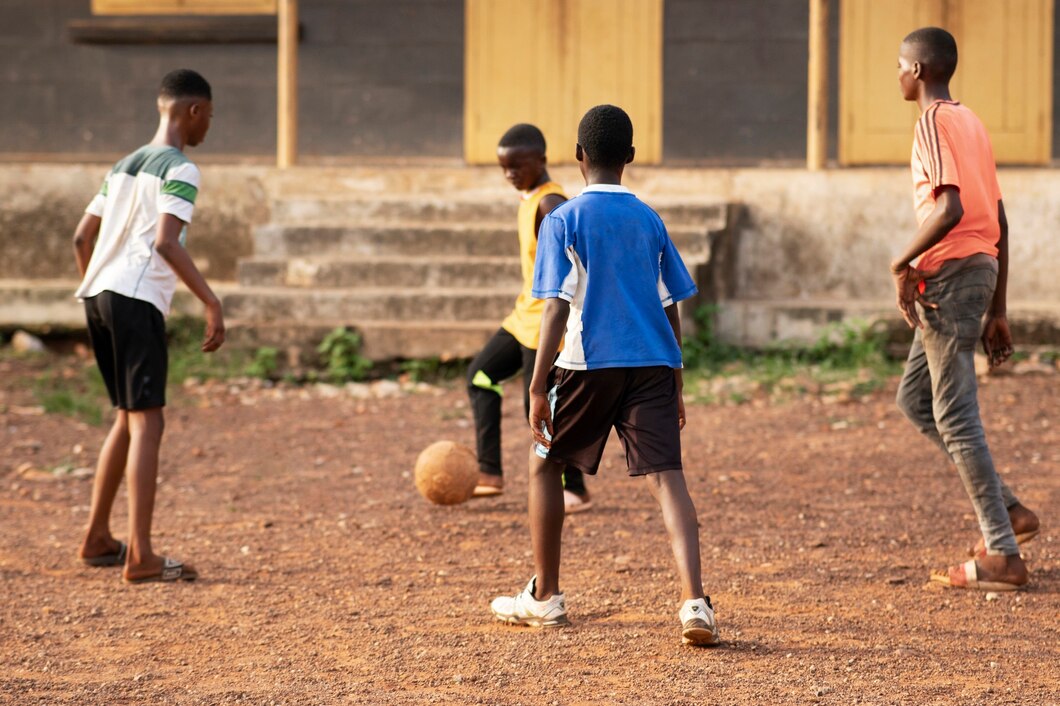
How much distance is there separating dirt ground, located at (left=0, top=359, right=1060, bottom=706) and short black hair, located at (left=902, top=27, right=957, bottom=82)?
1819mm

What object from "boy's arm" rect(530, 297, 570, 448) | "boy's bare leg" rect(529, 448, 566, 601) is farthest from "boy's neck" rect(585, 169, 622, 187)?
"boy's bare leg" rect(529, 448, 566, 601)

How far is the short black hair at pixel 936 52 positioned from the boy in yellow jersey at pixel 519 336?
156 cm

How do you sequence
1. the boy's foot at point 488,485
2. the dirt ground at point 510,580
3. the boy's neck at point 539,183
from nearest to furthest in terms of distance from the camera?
1. the dirt ground at point 510,580
2. the boy's neck at point 539,183
3. the boy's foot at point 488,485

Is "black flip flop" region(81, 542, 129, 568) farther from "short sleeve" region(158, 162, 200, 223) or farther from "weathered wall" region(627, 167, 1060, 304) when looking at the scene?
"weathered wall" region(627, 167, 1060, 304)

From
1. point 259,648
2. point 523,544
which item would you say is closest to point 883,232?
point 523,544

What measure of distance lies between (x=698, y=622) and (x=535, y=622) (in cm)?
60

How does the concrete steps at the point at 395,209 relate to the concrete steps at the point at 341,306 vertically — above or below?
above

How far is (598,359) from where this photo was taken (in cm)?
395

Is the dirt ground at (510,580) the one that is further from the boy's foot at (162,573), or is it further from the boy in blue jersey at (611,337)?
the boy in blue jersey at (611,337)

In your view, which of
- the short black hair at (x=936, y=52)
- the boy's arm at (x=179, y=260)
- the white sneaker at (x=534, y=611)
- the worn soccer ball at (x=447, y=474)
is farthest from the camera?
the worn soccer ball at (x=447, y=474)

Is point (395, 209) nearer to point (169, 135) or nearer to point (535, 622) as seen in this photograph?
point (169, 135)

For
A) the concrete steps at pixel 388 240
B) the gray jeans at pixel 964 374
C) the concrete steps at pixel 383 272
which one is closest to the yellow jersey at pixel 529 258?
the gray jeans at pixel 964 374

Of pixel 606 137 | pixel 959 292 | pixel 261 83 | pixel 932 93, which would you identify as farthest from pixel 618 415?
pixel 261 83

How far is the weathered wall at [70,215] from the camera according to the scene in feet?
35.0
